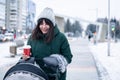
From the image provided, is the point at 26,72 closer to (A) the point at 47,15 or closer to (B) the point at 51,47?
(B) the point at 51,47

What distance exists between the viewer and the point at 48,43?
378cm

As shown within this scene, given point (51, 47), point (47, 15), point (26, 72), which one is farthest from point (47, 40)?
point (26, 72)

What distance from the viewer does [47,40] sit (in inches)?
148

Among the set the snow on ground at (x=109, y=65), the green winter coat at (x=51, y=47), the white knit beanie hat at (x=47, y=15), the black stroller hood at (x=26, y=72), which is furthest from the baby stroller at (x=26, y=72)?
the snow on ground at (x=109, y=65)

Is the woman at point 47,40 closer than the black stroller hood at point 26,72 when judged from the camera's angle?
No

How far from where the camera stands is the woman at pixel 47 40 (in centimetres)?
378

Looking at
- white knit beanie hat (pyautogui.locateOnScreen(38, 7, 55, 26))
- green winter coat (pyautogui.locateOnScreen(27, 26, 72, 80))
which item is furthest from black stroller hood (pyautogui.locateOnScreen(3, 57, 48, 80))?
white knit beanie hat (pyautogui.locateOnScreen(38, 7, 55, 26))

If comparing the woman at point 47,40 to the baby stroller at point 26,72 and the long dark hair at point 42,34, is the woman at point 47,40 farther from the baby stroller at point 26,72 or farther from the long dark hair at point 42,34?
the baby stroller at point 26,72

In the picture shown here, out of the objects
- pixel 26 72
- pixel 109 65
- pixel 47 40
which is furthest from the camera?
pixel 109 65

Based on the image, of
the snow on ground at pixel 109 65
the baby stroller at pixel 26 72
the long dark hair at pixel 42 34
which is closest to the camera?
the baby stroller at pixel 26 72

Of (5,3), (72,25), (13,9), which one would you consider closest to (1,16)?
(5,3)

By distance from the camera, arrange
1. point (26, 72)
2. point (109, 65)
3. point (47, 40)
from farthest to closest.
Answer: point (109, 65)
point (47, 40)
point (26, 72)

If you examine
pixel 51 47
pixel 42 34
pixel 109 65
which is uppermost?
pixel 42 34

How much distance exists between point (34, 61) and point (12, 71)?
27cm
